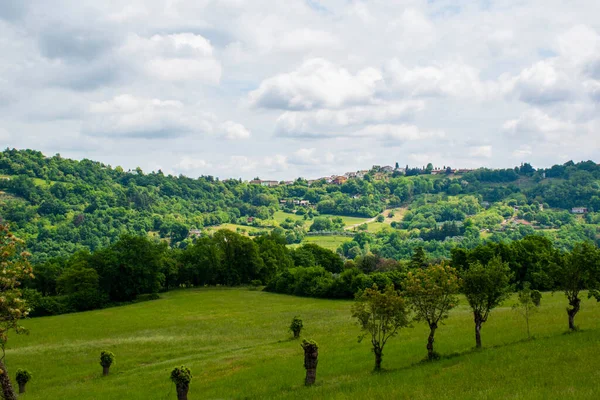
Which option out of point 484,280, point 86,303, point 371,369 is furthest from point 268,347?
point 86,303

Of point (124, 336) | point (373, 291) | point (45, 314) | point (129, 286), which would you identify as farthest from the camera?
point (129, 286)

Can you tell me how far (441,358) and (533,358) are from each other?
19.4ft

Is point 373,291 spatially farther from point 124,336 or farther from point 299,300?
point 299,300

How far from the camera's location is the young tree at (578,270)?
119 feet

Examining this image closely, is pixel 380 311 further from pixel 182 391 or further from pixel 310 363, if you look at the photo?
pixel 182 391

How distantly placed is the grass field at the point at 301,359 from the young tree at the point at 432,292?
9.60 feet

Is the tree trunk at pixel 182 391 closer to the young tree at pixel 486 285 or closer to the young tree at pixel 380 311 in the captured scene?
the young tree at pixel 380 311

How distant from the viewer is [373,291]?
3127 cm

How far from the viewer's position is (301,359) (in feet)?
123

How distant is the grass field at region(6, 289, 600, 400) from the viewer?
79.6 ft

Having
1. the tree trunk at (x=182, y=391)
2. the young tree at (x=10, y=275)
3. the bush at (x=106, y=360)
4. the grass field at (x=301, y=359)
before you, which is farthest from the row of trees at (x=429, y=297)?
the bush at (x=106, y=360)

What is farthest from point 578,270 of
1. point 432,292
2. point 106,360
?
point 106,360

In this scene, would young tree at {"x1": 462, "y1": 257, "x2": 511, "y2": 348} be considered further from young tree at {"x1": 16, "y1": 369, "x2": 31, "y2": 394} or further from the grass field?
young tree at {"x1": 16, "y1": 369, "x2": 31, "y2": 394}

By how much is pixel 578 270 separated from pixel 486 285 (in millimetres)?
9128
